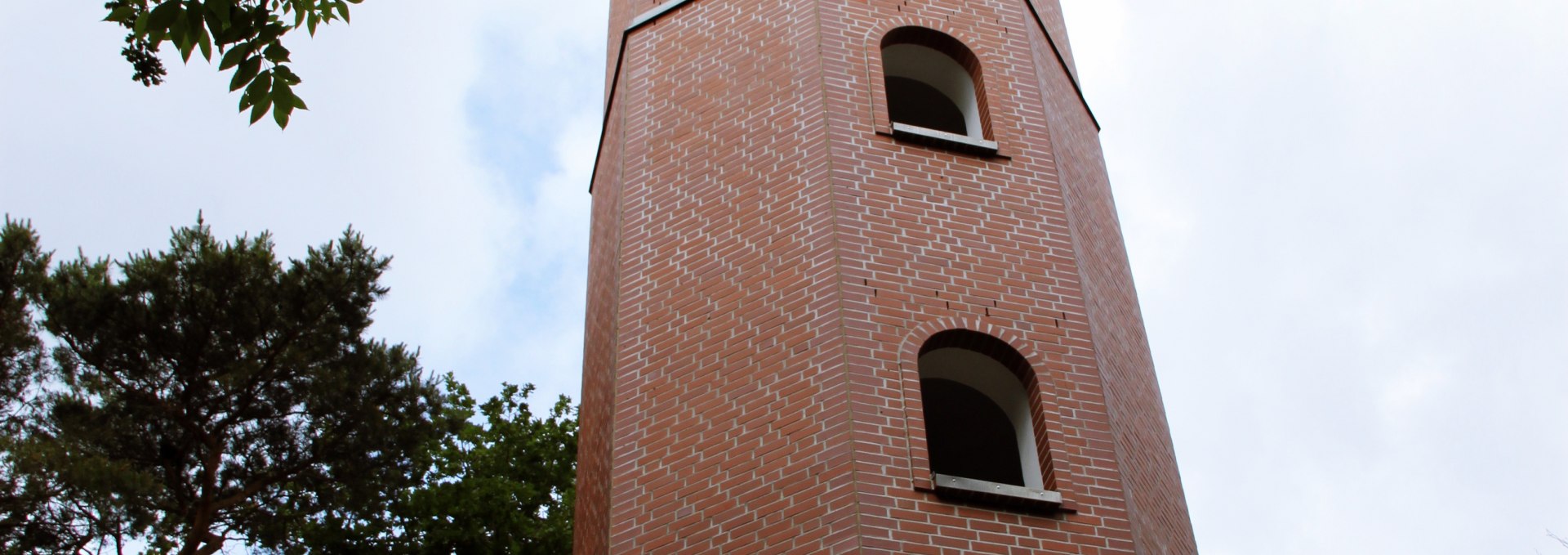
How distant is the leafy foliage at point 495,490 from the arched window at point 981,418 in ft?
20.5

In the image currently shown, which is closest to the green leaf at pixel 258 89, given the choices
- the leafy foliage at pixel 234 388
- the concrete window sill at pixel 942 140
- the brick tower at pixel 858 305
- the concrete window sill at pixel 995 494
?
the brick tower at pixel 858 305

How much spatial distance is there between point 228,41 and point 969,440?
771cm

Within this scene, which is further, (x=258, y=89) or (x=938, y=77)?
(x=938, y=77)

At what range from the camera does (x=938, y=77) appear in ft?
40.1

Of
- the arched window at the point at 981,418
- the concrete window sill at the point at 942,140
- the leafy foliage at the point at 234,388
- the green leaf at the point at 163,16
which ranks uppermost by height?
the leafy foliage at the point at 234,388

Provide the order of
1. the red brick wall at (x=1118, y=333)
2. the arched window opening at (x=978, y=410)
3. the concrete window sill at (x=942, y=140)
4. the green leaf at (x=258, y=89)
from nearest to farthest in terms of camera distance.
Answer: the green leaf at (x=258, y=89) → the red brick wall at (x=1118, y=333) → the arched window opening at (x=978, y=410) → the concrete window sill at (x=942, y=140)

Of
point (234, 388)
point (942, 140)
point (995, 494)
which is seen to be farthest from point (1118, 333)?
point (234, 388)

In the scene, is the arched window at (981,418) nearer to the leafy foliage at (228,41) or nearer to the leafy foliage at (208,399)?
the leafy foliage at (228,41)

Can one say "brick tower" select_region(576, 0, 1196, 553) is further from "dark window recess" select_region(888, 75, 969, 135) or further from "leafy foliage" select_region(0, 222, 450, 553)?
"leafy foliage" select_region(0, 222, 450, 553)

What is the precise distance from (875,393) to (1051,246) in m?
2.07

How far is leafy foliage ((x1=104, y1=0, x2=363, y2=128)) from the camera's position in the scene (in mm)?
5539

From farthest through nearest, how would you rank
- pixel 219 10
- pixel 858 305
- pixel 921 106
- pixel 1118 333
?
1. pixel 921 106
2. pixel 1118 333
3. pixel 858 305
4. pixel 219 10

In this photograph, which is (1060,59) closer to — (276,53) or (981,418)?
(981,418)

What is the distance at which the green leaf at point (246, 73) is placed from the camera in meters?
5.71
